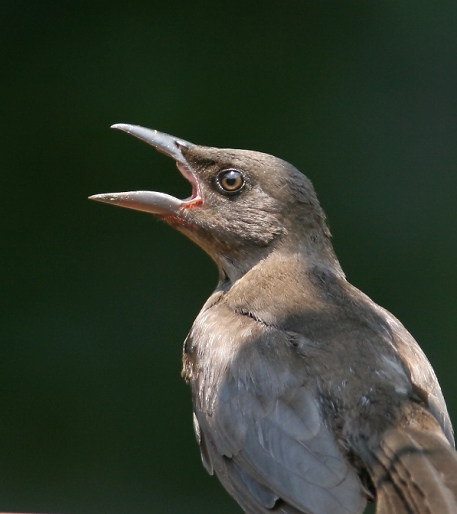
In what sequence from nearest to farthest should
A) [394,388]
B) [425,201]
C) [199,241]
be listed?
[394,388] → [199,241] → [425,201]

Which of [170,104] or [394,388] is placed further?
[170,104]

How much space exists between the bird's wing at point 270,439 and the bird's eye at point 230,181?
787mm

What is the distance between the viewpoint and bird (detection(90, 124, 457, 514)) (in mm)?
3984

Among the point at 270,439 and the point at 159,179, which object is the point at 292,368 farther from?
the point at 159,179

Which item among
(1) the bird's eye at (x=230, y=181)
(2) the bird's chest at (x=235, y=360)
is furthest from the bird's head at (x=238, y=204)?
(2) the bird's chest at (x=235, y=360)

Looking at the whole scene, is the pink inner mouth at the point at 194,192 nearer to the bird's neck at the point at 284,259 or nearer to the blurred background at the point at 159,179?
the bird's neck at the point at 284,259

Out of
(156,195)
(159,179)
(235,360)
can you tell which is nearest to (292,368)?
(235,360)

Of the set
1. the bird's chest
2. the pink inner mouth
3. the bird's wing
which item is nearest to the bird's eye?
the pink inner mouth

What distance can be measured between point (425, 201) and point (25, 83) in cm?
274

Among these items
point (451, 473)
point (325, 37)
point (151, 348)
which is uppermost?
point (325, 37)

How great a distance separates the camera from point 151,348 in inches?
302

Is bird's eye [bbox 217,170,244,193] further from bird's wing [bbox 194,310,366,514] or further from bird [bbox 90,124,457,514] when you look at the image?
bird's wing [bbox 194,310,366,514]

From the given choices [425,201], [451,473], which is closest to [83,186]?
[425,201]

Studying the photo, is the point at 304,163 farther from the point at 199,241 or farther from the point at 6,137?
the point at 199,241
